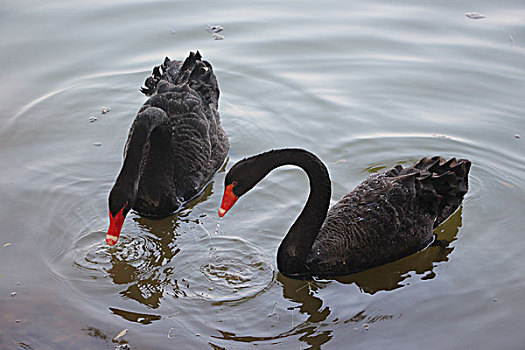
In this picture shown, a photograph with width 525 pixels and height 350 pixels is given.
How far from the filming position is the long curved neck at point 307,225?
16.8 feet

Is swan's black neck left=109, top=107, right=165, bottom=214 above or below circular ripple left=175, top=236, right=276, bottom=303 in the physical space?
above

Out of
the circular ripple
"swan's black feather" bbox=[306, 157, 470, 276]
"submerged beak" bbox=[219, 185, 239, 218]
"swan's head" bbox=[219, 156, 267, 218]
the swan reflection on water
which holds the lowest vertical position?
the swan reflection on water

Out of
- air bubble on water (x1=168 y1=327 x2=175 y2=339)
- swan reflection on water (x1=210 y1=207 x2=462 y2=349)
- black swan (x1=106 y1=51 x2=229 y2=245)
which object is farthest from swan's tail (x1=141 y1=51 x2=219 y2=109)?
air bubble on water (x1=168 y1=327 x2=175 y2=339)

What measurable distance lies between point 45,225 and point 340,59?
14.1 feet

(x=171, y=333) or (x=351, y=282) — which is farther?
(x=351, y=282)

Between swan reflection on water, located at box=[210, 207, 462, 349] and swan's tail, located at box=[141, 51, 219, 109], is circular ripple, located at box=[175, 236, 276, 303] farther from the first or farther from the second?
swan's tail, located at box=[141, 51, 219, 109]

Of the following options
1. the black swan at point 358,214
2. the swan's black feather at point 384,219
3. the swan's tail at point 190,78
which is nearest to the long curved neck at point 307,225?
the black swan at point 358,214

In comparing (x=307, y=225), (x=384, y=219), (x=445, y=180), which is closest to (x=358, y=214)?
(x=384, y=219)

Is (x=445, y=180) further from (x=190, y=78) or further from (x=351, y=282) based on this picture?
(x=190, y=78)

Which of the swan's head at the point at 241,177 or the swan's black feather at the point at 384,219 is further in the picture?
the swan's black feather at the point at 384,219

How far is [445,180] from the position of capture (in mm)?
5555

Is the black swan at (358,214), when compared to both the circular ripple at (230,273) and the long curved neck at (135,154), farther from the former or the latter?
the long curved neck at (135,154)

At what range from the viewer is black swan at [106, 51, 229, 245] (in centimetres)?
588

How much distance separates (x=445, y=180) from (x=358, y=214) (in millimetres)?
771
